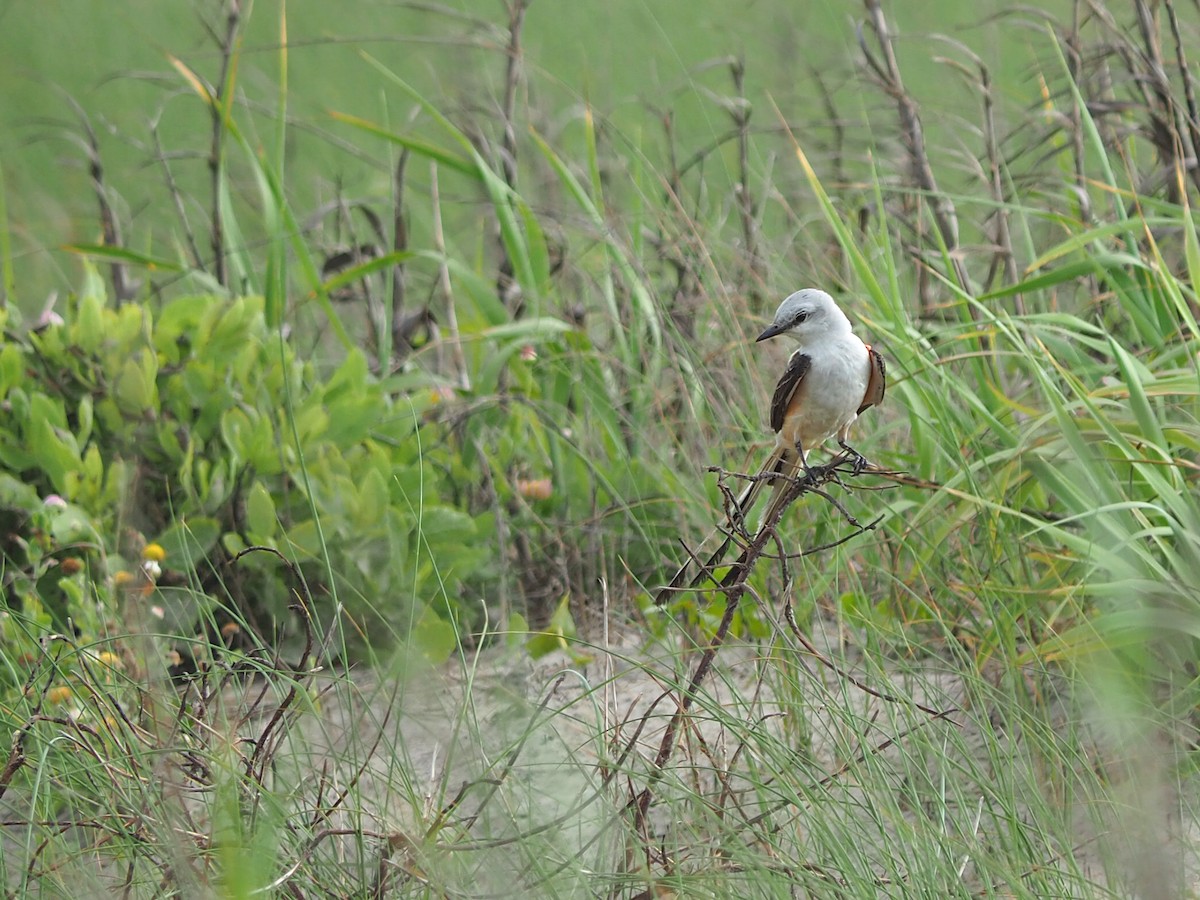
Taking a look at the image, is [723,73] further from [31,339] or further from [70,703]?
[70,703]

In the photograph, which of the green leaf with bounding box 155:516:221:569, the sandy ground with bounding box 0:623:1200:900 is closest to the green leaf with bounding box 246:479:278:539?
the green leaf with bounding box 155:516:221:569

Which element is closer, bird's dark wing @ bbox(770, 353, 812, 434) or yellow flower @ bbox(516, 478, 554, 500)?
bird's dark wing @ bbox(770, 353, 812, 434)

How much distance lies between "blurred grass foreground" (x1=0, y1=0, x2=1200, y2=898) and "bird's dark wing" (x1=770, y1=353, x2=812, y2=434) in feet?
0.72

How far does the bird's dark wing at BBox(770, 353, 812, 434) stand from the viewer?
6.67 feet

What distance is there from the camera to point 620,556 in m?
3.44

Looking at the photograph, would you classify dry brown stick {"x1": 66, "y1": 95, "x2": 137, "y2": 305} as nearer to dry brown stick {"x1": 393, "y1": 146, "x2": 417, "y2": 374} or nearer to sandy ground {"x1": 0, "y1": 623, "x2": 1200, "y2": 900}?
dry brown stick {"x1": 393, "y1": 146, "x2": 417, "y2": 374}

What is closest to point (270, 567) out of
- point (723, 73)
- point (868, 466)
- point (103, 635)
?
point (103, 635)

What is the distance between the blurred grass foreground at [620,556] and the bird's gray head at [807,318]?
0.96 feet

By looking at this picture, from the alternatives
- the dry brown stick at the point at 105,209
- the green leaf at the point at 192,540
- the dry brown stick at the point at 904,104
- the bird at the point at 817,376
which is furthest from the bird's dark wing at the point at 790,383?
the dry brown stick at the point at 105,209

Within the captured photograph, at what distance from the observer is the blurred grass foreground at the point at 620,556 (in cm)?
189

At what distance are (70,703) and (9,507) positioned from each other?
81 centimetres

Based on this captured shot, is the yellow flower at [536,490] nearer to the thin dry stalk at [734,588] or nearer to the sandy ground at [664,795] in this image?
the sandy ground at [664,795]

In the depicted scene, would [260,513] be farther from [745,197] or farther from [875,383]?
[745,197]

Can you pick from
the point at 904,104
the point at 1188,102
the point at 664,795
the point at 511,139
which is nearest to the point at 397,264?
the point at 511,139
